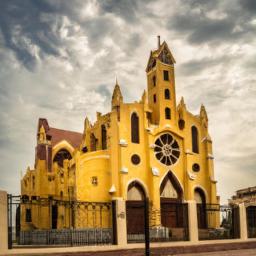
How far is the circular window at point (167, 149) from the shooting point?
3675cm

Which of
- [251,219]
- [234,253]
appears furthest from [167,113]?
[234,253]

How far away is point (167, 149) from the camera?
37.2m

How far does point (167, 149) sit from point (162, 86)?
5.37 m

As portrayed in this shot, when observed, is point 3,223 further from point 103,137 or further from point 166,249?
point 103,137

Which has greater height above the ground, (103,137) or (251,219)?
(103,137)

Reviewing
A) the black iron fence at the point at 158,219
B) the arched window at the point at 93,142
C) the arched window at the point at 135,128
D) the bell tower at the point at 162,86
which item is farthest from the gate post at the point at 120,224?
the arched window at the point at 93,142

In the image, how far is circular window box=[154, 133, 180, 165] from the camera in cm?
3675

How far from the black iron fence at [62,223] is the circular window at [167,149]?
6.54m

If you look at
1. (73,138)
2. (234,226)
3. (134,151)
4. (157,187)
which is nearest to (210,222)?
(157,187)

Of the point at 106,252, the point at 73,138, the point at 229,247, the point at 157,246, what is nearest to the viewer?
the point at 106,252

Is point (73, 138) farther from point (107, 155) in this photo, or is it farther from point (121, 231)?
point (121, 231)

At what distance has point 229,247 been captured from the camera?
20859 millimetres

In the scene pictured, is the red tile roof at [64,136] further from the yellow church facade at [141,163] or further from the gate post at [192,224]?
the gate post at [192,224]

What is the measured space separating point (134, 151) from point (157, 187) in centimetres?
328
